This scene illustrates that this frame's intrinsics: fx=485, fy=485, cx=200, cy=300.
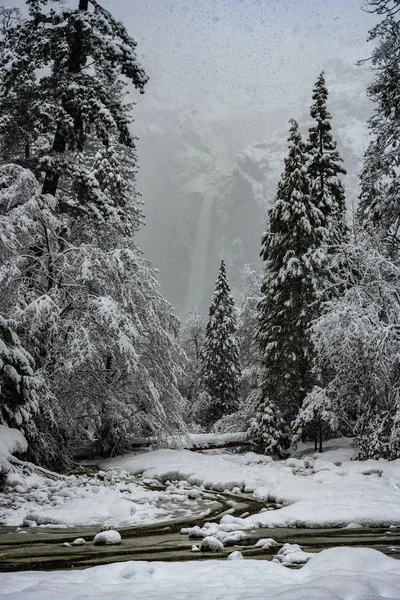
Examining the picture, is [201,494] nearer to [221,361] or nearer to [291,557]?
[291,557]

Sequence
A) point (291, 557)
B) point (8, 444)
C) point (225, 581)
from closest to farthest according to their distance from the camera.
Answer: point (225, 581)
point (291, 557)
point (8, 444)

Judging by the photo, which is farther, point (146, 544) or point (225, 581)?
point (146, 544)

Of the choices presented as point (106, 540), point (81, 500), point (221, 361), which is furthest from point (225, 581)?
point (221, 361)

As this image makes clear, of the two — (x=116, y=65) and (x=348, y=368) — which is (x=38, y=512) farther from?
(x=116, y=65)

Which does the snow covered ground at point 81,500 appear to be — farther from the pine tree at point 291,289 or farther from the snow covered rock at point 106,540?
the pine tree at point 291,289

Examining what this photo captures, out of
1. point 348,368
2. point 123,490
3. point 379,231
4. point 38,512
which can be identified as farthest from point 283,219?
point 38,512

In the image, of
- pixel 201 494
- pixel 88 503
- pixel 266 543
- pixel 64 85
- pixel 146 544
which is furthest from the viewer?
pixel 64 85

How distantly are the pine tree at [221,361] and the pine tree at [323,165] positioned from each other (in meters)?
13.2

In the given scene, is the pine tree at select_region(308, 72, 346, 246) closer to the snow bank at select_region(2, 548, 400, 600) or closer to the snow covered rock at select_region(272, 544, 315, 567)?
the snow covered rock at select_region(272, 544, 315, 567)

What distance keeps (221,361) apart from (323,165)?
16664 mm

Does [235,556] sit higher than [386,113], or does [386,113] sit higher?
[386,113]

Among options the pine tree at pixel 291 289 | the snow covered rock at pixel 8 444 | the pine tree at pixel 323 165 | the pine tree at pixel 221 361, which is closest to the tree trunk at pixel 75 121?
the snow covered rock at pixel 8 444

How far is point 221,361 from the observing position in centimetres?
3369

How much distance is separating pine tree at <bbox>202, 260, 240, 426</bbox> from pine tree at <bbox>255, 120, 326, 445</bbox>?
43.9 ft
